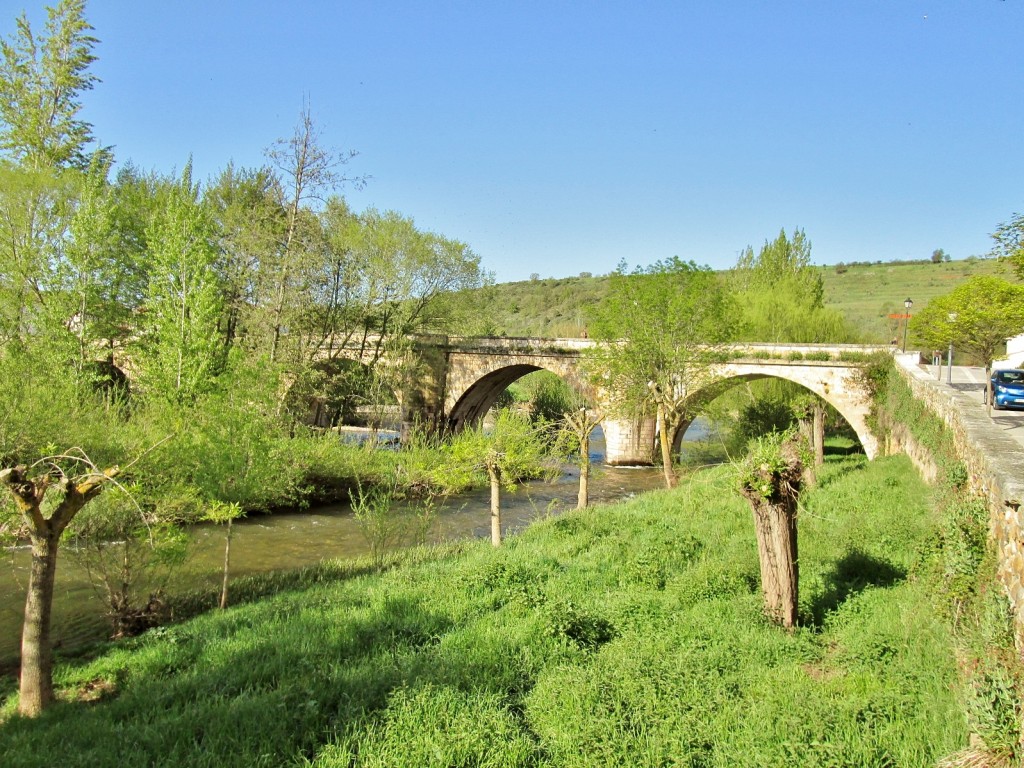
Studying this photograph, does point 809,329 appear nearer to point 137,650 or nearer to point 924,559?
point 924,559

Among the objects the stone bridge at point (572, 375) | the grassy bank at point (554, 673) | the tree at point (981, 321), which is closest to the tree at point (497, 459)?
the grassy bank at point (554, 673)

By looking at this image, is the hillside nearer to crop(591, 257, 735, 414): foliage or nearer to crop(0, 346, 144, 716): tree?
crop(591, 257, 735, 414): foliage

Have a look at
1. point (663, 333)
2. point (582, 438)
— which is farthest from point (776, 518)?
point (663, 333)

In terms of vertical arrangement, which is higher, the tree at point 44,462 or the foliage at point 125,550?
the tree at point 44,462

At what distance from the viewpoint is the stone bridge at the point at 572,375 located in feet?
80.0

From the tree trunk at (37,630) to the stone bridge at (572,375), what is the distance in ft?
63.5

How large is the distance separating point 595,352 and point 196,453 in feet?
39.1

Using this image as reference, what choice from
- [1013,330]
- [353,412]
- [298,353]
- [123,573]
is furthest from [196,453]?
[1013,330]

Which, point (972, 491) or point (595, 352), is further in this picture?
point (595, 352)

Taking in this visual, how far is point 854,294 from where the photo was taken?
245 ft

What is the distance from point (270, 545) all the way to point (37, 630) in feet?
31.3

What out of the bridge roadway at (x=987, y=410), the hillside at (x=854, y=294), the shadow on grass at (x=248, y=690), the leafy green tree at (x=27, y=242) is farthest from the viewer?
the hillside at (x=854, y=294)

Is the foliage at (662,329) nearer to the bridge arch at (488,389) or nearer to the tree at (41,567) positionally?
the bridge arch at (488,389)

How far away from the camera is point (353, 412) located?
94.2 feet
